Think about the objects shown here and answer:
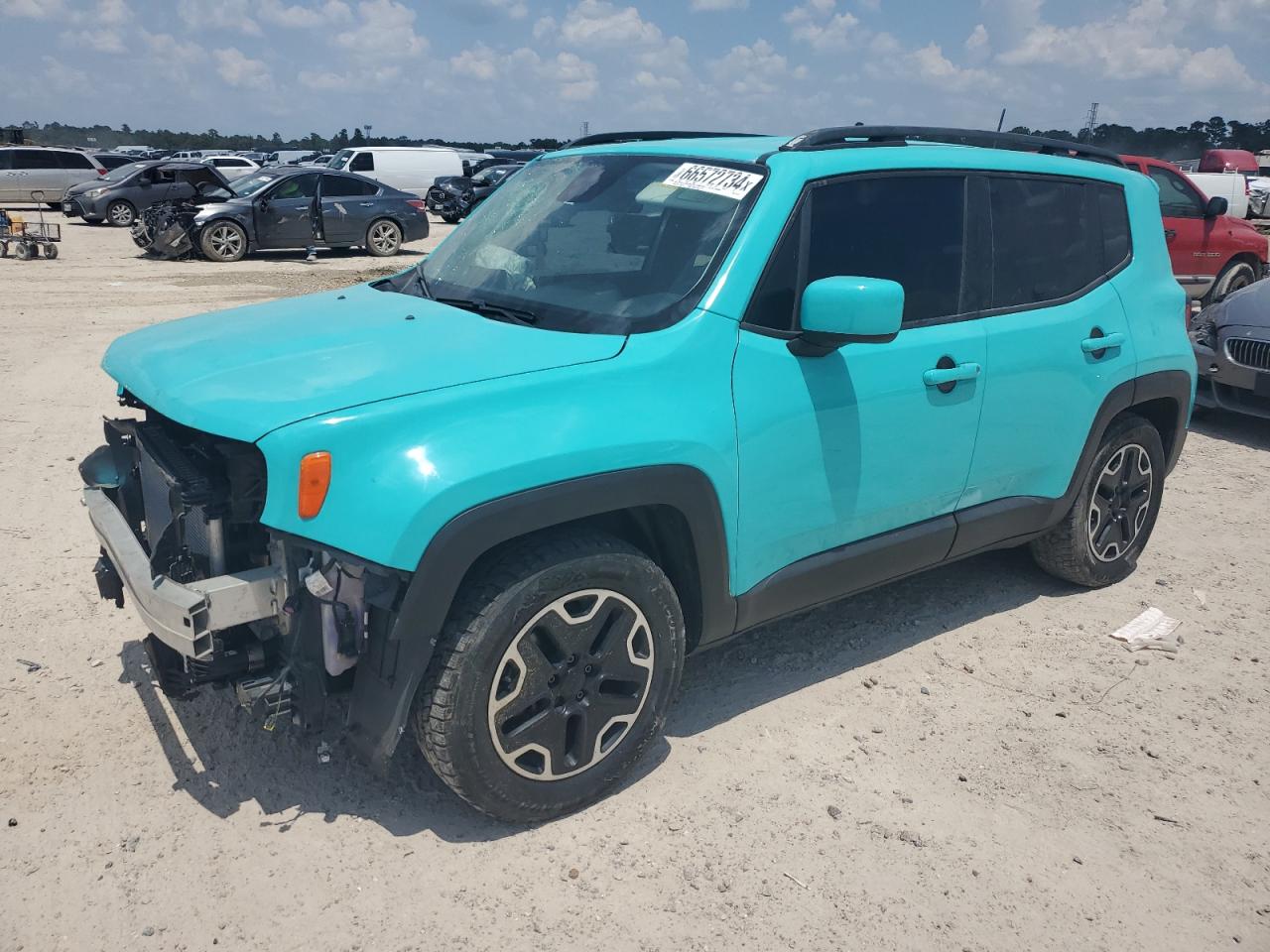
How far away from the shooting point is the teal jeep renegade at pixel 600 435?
262cm

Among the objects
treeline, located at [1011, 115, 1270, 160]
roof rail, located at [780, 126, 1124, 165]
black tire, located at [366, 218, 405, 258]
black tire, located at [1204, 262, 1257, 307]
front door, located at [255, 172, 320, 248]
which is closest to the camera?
roof rail, located at [780, 126, 1124, 165]

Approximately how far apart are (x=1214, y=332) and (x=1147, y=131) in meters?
48.7

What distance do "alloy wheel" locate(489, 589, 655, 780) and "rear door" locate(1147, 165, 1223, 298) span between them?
10.7m

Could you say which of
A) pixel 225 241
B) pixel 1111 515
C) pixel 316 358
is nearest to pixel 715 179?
pixel 316 358

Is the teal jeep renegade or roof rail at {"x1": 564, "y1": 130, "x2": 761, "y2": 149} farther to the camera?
roof rail at {"x1": 564, "y1": 130, "x2": 761, "y2": 149}

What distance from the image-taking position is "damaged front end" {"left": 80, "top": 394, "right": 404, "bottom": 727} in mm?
2598

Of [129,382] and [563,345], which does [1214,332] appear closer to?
[563,345]

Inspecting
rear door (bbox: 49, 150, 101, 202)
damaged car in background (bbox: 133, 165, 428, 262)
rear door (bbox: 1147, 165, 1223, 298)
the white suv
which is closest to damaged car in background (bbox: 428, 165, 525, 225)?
damaged car in background (bbox: 133, 165, 428, 262)

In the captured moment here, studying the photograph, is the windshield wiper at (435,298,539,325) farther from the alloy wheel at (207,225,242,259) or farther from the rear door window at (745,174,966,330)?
the alloy wheel at (207,225,242,259)

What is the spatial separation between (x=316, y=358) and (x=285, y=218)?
15567 millimetres

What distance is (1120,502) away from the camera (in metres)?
4.72

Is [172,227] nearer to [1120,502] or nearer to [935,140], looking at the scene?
[935,140]

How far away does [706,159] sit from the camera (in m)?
3.52

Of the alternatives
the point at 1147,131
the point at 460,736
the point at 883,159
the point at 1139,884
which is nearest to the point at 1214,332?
the point at 883,159
